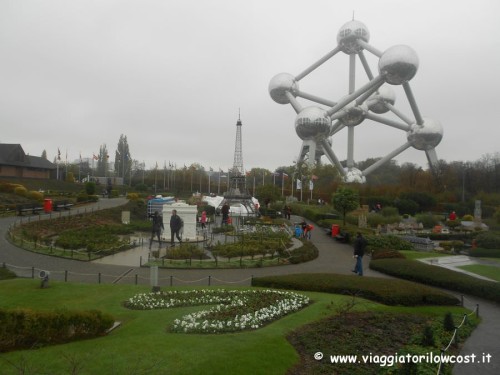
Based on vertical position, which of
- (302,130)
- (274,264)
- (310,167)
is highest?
(302,130)

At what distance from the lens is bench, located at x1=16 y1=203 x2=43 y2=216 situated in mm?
29794

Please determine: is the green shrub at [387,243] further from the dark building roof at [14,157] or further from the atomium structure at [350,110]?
the dark building roof at [14,157]

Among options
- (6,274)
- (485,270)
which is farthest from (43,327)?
(485,270)

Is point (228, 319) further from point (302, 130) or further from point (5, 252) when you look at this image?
point (302, 130)

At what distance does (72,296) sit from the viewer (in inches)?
→ 428

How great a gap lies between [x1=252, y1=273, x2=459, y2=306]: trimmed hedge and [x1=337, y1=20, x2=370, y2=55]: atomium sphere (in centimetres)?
4531

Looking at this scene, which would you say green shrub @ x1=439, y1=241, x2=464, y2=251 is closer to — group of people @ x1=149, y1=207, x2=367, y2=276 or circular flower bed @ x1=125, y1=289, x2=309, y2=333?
group of people @ x1=149, y1=207, x2=367, y2=276

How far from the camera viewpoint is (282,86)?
174 ft

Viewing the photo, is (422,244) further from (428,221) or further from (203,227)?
(203,227)

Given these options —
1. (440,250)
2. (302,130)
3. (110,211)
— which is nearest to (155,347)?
(440,250)

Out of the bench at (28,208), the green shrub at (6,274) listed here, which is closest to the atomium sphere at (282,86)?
the bench at (28,208)

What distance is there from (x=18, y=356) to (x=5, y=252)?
41.7 ft

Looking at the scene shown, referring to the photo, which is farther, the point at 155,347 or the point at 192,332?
the point at 192,332

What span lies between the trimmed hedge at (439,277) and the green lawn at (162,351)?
5.69 metres
